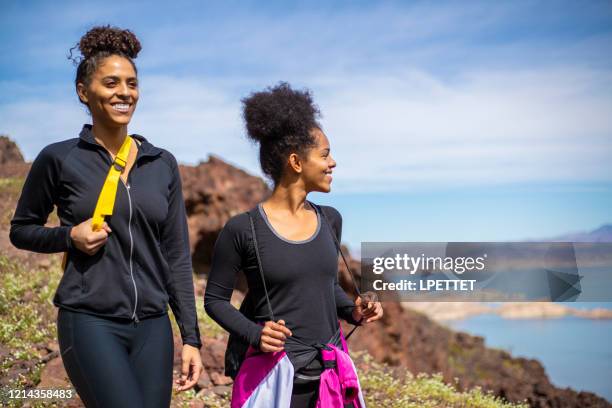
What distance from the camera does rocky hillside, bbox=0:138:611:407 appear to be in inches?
280

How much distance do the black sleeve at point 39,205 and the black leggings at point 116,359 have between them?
323 millimetres

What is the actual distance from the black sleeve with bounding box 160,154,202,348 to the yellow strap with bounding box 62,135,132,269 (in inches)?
10.6

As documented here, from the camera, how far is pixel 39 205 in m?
3.05

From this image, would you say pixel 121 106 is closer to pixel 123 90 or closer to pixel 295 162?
pixel 123 90

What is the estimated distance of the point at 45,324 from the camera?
792 centimetres

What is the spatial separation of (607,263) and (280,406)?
8140mm

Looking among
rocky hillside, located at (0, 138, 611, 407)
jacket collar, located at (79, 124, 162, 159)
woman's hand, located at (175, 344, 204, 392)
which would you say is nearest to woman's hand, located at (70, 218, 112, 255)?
jacket collar, located at (79, 124, 162, 159)

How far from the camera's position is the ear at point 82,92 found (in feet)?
10.3

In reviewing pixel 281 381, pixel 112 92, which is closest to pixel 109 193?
pixel 112 92

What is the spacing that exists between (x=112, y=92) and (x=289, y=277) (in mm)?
1181

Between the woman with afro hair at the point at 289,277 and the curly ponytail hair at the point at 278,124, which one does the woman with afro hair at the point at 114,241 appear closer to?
the woman with afro hair at the point at 289,277

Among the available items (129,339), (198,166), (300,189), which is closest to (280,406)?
(129,339)

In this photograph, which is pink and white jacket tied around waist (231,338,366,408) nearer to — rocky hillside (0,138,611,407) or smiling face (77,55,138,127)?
smiling face (77,55,138,127)

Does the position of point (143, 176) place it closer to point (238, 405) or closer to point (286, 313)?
point (286, 313)
